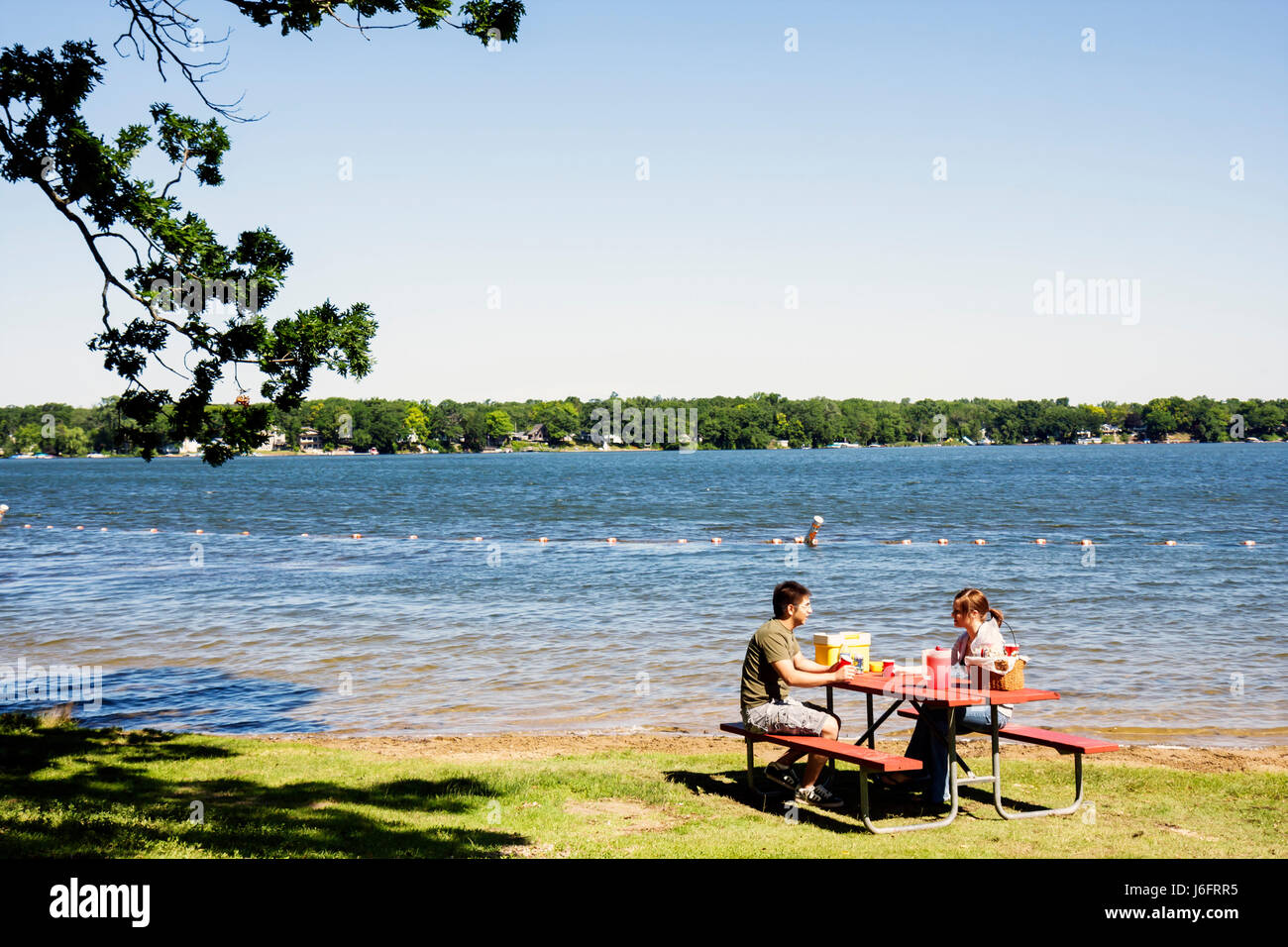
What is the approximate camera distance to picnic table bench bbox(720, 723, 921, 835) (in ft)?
24.7

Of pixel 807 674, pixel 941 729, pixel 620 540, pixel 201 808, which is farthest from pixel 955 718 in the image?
pixel 620 540

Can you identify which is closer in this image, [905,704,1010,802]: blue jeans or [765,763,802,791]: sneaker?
[905,704,1010,802]: blue jeans

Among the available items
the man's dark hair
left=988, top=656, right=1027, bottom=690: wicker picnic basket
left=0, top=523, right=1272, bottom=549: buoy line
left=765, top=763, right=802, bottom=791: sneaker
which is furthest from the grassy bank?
left=0, top=523, right=1272, bottom=549: buoy line

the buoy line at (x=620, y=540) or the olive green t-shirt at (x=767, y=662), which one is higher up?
the olive green t-shirt at (x=767, y=662)

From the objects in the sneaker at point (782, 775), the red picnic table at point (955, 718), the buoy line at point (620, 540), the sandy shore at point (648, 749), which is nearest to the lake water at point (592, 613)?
the buoy line at point (620, 540)

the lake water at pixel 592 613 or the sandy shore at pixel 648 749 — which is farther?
the lake water at pixel 592 613

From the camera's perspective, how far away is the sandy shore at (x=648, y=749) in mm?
10188

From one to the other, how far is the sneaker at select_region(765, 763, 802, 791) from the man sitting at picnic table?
0.05ft

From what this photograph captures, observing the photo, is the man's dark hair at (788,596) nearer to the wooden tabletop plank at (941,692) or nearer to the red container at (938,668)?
the wooden tabletop plank at (941,692)

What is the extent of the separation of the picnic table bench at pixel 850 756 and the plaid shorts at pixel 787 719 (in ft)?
0.17

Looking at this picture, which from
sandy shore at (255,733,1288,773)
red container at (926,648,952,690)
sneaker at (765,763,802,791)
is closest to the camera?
red container at (926,648,952,690)

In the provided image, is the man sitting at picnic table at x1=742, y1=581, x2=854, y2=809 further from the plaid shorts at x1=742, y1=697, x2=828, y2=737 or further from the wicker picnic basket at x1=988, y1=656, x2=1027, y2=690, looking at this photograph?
the wicker picnic basket at x1=988, y1=656, x2=1027, y2=690

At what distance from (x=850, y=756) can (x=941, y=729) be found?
120 centimetres

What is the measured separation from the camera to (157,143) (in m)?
9.11
